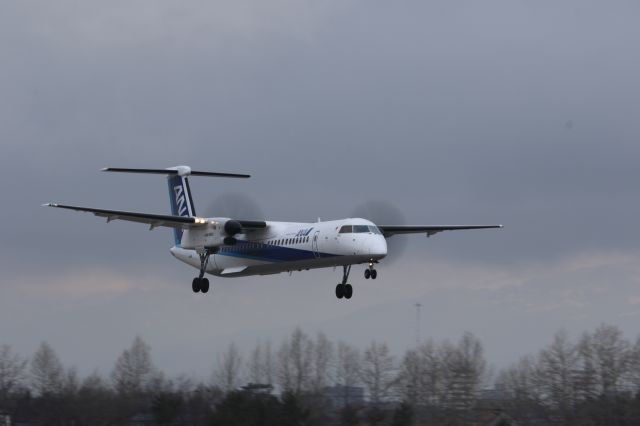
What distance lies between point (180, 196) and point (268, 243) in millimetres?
8374

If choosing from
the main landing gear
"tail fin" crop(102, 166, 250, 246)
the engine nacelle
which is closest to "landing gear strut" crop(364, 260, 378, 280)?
the engine nacelle

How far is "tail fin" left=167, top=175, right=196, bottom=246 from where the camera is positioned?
46.7 metres

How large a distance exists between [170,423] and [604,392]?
26335mm

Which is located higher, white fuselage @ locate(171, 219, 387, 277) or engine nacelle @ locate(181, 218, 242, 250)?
engine nacelle @ locate(181, 218, 242, 250)

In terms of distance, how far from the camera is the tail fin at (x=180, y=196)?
46.7 m

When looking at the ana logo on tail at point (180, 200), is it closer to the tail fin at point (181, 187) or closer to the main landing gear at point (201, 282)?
the tail fin at point (181, 187)

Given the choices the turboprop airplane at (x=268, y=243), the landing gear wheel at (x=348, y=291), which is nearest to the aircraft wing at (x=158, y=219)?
the turboprop airplane at (x=268, y=243)

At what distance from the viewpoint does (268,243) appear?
1580 inches

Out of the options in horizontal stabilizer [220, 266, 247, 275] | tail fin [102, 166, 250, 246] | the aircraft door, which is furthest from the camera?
tail fin [102, 166, 250, 246]

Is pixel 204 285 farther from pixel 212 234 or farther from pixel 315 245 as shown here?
pixel 315 245

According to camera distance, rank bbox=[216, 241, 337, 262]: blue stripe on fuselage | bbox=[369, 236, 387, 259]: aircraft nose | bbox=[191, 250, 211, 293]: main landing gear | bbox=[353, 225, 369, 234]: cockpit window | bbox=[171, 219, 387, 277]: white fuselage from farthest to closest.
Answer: bbox=[191, 250, 211, 293]: main landing gear < bbox=[216, 241, 337, 262]: blue stripe on fuselage < bbox=[353, 225, 369, 234]: cockpit window < bbox=[171, 219, 387, 277]: white fuselage < bbox=[369, 236, 387, 259]: aircraft nose

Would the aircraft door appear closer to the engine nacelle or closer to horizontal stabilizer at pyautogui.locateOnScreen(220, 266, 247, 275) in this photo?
the engine nacelle

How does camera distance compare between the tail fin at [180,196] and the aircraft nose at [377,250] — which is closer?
the aircraft nose at [377,250]

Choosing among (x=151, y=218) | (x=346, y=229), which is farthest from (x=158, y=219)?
(x=346, y=229)
